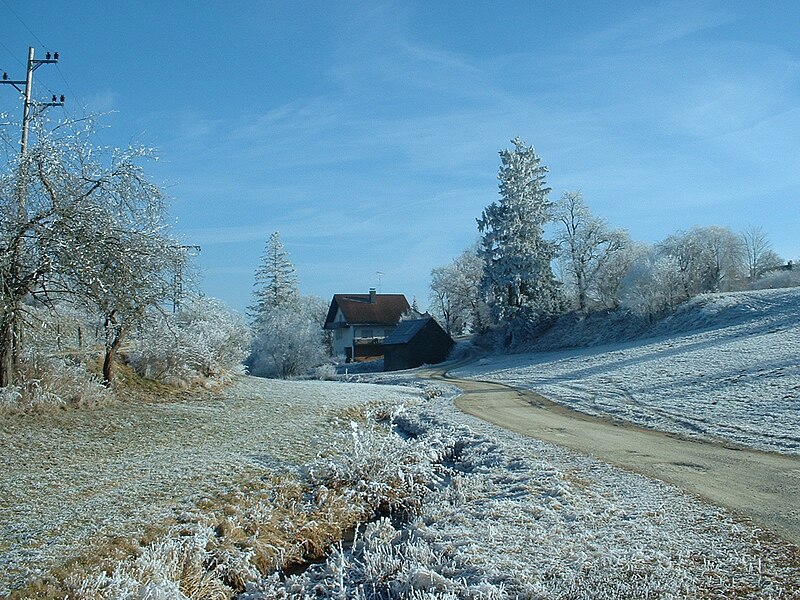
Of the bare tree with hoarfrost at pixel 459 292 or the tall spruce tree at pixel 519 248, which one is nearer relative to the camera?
the tall spruce tree at pixel 519 248

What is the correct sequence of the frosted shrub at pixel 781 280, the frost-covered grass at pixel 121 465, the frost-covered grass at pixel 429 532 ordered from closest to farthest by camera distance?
1. the frost-covered grass at pixel 429 532
2. the frost-covered grass at pixel 121 465
3. the frosted shrub at pixel 781 280

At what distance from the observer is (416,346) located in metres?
56.7

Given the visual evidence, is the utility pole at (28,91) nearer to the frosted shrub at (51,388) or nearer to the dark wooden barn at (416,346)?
the frosted shrub at (51,388)

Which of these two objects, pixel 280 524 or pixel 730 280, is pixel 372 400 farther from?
pixel 730 280

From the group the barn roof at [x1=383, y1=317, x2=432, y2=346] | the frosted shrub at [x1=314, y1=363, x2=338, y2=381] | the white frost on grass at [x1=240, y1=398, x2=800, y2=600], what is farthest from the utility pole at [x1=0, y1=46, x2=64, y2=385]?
the barn roof at [x1=383, y1=317, x2=432, y2=346]

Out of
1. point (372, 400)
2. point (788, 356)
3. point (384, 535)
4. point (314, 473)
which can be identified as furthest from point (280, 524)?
point (788, 356)

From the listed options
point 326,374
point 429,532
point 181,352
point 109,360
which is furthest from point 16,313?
point 326,374

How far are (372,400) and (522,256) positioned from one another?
29460 mm

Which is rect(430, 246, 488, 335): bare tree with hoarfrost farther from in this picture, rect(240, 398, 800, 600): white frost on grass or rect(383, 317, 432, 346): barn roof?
rect(240, 398, 800, 600): white frost on grass

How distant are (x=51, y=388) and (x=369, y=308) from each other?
62.4 meters

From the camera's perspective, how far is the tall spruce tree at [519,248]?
160ft

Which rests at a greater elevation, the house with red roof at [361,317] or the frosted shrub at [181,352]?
the house with red roof at [361,317]

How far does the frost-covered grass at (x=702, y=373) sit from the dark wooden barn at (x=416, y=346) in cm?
1257

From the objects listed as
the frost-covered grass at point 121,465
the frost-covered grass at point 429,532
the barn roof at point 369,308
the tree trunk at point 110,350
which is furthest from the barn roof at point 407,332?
the frost-covered grass at point 429,532
